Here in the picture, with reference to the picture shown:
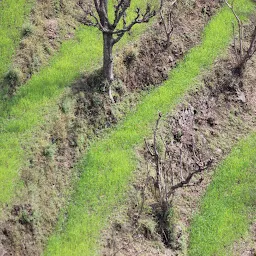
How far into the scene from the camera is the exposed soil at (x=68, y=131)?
631 inches

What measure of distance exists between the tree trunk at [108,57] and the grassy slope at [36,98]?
121cm

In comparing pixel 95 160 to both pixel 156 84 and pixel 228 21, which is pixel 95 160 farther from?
pixel 228 21

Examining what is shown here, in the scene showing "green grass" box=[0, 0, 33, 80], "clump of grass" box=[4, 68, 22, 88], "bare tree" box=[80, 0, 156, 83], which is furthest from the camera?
"green grass" box=[0, 0, 33, 80]

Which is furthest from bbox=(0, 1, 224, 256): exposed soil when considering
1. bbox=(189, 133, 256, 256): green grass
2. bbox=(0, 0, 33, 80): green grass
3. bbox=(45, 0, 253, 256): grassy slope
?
bbox=(189, 133, 256, 256): green grass

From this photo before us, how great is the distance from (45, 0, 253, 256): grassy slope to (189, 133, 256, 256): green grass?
12.9 feet

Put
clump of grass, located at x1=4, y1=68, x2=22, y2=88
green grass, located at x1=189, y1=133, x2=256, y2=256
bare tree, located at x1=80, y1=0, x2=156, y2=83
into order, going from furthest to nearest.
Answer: clump of grass, located at x1=4, y1=68, x2=22, y2=88 → bare tree, located at x1=80, y1=0, x2=156, y2=83 → green grass, located at x1=189, y1=133, x2=256, y2=256

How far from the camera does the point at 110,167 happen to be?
18.7 metres

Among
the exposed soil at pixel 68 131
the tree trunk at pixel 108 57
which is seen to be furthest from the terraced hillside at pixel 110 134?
the tree trunk at pixel 108 57

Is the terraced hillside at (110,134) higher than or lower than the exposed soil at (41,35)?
lower

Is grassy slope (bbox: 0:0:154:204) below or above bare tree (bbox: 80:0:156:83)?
below

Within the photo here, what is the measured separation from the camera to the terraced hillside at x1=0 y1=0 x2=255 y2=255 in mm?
16750

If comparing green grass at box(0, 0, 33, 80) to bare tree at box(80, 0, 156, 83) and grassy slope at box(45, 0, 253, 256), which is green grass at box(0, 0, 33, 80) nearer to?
bare tree at box(80, 0, 156, 83)

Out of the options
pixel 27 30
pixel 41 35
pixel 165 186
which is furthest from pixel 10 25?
pixel 165 186

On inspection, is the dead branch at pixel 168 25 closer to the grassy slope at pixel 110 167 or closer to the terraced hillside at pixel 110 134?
the terraced hillside at pixel 110 134
